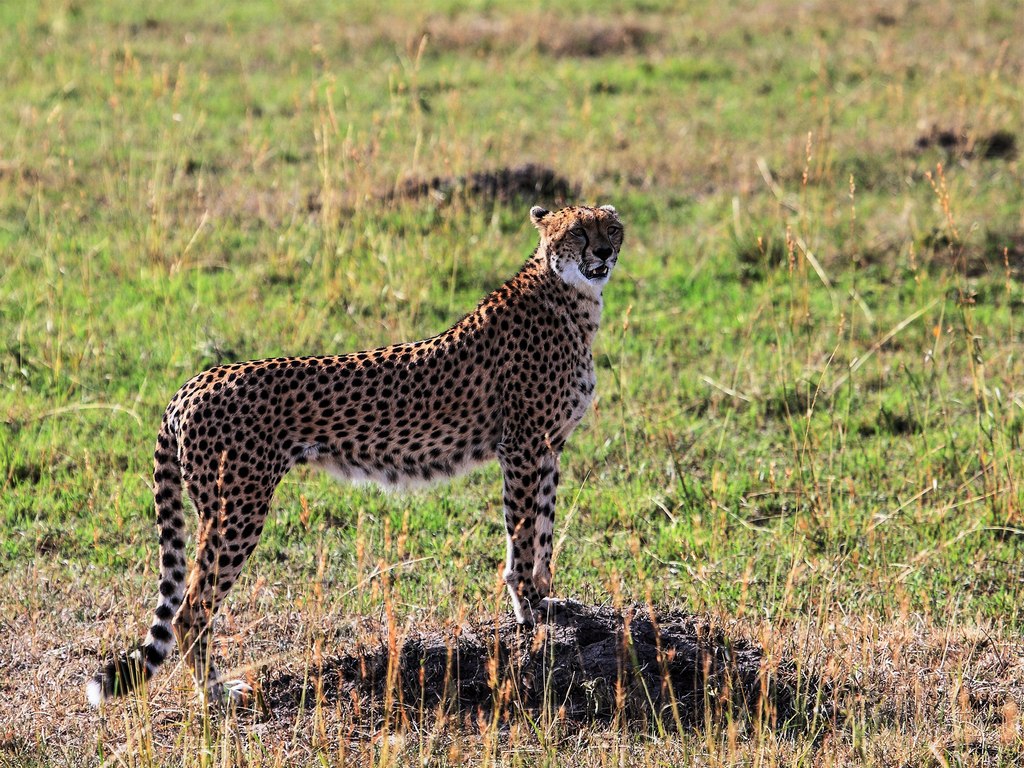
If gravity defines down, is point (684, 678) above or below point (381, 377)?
below

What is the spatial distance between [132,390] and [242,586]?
1.93m

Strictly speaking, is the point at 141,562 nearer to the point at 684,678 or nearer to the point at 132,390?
the point at 132,390

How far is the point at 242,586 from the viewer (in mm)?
5887

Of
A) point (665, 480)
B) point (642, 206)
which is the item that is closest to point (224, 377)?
point (665, 480)

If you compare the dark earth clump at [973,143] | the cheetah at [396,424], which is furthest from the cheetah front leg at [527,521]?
the dark earth clump at [973,143]

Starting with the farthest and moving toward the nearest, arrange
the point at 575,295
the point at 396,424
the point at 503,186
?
the point at 503,186 → the point at 575,295 → the point at 396,424

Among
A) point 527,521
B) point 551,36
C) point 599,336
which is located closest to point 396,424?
point 527,521

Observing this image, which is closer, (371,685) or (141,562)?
(371,685)

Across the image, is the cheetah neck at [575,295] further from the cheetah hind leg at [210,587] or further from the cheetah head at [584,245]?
the cheetah hind leg at [210,587]

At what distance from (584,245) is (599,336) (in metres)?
2.65

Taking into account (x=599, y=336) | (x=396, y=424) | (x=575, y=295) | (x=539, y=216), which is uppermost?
(x=539, y=216)

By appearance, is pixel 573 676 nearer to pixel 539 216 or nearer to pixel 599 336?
pixel 539 216

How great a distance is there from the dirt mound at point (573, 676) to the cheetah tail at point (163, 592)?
→ 43 cm

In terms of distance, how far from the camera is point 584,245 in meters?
5.50
